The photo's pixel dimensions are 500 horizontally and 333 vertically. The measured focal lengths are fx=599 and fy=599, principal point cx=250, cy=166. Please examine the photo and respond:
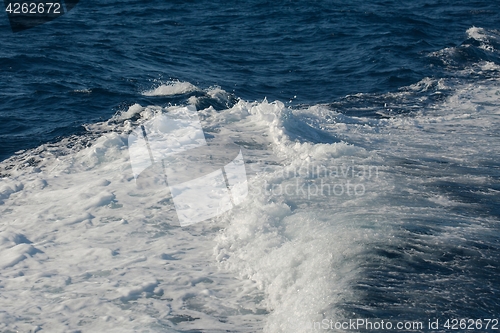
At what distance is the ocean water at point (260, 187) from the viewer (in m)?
5.45

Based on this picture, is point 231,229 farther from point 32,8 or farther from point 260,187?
point 32,8

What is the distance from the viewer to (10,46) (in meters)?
14.5

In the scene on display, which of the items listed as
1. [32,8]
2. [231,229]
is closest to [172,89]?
[231,229]

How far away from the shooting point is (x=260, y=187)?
25.4ft

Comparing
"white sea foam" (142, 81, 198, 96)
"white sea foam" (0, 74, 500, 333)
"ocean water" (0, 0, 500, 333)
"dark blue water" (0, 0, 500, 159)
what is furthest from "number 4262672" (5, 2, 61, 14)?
"white sea foam" (0, 74, 500, 333)

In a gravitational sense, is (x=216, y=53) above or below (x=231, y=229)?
above

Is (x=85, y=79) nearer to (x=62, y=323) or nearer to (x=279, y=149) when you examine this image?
(x=279, y=149)

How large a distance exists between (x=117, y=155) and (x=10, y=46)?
7.34 meters

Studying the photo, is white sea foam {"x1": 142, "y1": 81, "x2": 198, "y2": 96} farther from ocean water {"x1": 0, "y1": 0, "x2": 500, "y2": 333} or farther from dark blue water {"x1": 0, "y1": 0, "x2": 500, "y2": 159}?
dark blue water {"x1": 0, "y1": 0, "x2": 500, "y2": 159}

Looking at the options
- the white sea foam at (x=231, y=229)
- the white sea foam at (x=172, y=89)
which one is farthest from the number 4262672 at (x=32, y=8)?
the white sea foam at (x=231, y=229)

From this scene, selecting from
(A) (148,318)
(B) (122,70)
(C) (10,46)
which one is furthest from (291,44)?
(A) (148,318)

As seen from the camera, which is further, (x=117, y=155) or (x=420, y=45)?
(x=420, y=45)

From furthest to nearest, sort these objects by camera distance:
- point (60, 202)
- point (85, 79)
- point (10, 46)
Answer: point (10, 46)
point (85, 79)
point (60, 202)

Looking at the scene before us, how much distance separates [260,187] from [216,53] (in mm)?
8128
